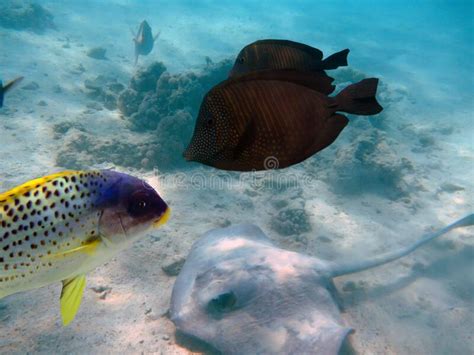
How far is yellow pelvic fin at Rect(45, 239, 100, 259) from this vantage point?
53.5 inches

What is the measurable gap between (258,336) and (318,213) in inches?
227

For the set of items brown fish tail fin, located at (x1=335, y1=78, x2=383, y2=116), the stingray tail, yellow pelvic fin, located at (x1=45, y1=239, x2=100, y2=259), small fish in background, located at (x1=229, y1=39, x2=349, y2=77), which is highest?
small fish in background, located at (x1=229, y1=39, x2=349, y2=77)

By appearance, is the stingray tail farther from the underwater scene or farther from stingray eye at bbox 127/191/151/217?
stingray eye at bbox 127/191/151/217

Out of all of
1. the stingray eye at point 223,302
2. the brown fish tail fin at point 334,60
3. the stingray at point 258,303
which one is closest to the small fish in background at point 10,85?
the stingray at point 258,303

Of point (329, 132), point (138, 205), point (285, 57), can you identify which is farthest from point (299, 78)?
point (138, 205)

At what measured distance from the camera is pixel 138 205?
4.80 ft

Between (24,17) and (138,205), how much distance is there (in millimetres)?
25230

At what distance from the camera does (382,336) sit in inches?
213

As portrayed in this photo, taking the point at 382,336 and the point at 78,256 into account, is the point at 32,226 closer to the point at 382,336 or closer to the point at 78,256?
the point at 78,256

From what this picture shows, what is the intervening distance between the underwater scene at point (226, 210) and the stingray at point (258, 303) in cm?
2

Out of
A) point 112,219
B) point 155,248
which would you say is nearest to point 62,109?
point 155,248

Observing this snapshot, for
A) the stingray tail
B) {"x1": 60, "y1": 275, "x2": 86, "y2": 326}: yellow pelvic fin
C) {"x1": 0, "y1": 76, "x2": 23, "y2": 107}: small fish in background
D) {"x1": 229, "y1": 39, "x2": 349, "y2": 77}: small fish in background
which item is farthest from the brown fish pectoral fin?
{"x1": 0, "y1": 76, "x2": 23, "y2": 107}: small fish in background

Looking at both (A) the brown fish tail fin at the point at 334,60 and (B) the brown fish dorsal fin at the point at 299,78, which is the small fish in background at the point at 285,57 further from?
(B) the brown fish dorsal fin at the point at 299,78

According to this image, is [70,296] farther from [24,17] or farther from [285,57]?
[24,17]
